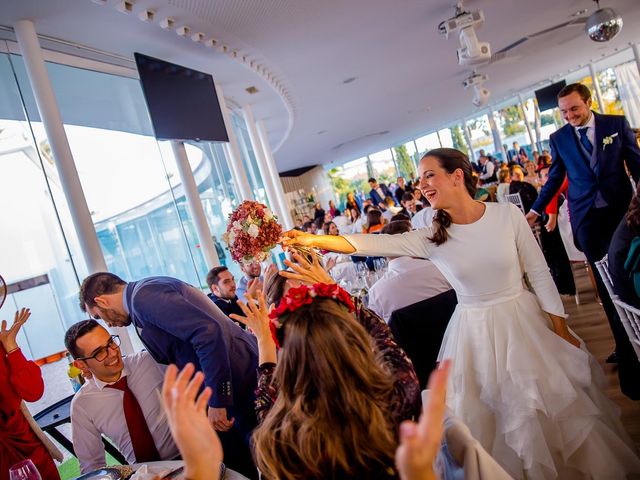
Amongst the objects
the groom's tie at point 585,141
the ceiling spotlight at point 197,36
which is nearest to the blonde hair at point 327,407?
the groom's tie at point 585,141

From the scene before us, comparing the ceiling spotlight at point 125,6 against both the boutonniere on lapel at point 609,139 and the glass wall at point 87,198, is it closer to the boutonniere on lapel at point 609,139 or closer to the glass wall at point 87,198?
the glass wall at point 87,198

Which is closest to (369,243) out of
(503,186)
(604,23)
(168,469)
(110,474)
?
(168,469)

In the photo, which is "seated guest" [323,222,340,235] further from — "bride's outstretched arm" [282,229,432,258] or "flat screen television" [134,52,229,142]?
"bride's outstretched arm" [282,229,432,258]

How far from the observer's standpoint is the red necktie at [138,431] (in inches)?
87.0

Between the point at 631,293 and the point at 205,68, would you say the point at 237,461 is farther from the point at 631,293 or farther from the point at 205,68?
the point at 205,68

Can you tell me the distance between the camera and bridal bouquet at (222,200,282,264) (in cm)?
207

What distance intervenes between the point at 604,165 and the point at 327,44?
470cm

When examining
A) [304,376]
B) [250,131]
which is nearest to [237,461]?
[304,376]

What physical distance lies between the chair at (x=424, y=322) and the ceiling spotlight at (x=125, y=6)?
136 inches

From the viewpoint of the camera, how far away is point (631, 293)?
1.90 m

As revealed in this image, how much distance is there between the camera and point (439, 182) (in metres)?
2.08

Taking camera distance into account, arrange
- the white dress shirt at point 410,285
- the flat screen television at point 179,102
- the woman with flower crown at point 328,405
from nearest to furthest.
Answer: the woman with flower crown at point 328,405 → the white dress shirt at point 410,285 → the flat screen television at point 179,102

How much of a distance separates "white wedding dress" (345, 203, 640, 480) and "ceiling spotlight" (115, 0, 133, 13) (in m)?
3.25

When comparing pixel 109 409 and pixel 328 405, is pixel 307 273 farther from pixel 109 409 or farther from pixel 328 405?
pixel 109 409
